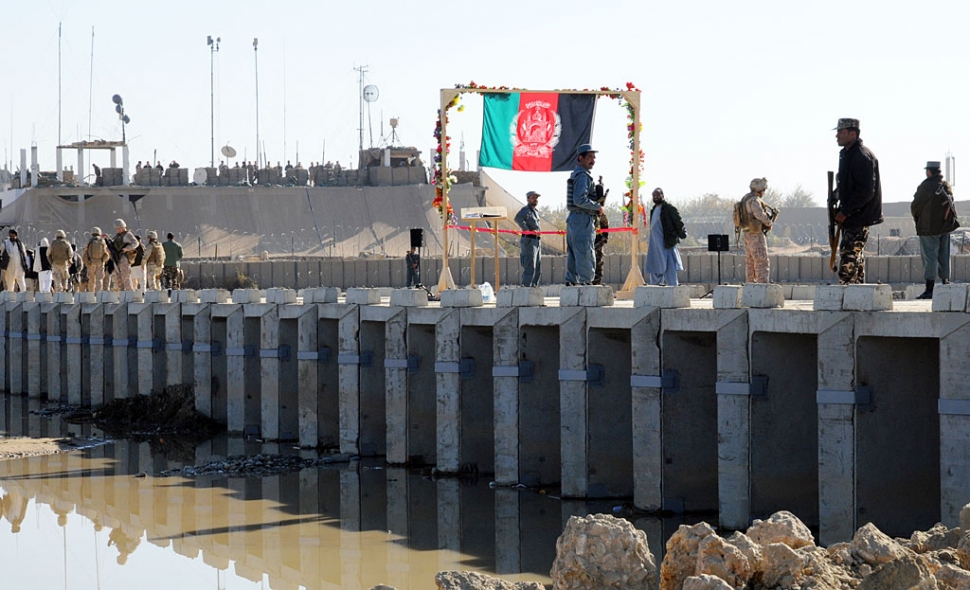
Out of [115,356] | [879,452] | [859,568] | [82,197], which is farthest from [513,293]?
[82,197]

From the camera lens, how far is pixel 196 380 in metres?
23.5

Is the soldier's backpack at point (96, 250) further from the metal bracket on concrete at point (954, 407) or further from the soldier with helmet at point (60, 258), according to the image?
the metal bracket on concrete at point (954, 407)

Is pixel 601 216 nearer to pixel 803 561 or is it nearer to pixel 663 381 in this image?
pixel 663 381

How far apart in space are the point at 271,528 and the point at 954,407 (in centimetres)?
708

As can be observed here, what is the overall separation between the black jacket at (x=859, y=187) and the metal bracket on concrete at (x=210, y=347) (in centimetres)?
1171

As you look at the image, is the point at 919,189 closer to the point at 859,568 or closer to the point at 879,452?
the point at 879,452

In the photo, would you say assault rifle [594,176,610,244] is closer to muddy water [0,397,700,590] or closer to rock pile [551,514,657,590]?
muddy water [0,397,700,590]

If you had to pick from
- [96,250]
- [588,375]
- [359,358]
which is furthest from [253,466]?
[96,250]

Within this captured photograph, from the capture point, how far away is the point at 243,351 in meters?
22.2

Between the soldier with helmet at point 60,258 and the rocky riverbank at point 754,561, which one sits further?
the soldier with helmet at point 60,258

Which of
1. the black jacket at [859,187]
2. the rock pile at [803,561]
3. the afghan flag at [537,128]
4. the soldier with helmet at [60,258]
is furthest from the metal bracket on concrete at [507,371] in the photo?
the soldier with helmet at [60,258]

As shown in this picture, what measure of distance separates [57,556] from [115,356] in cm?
1157

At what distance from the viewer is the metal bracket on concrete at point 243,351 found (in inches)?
872

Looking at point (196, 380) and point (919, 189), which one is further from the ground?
point (919, 189)
